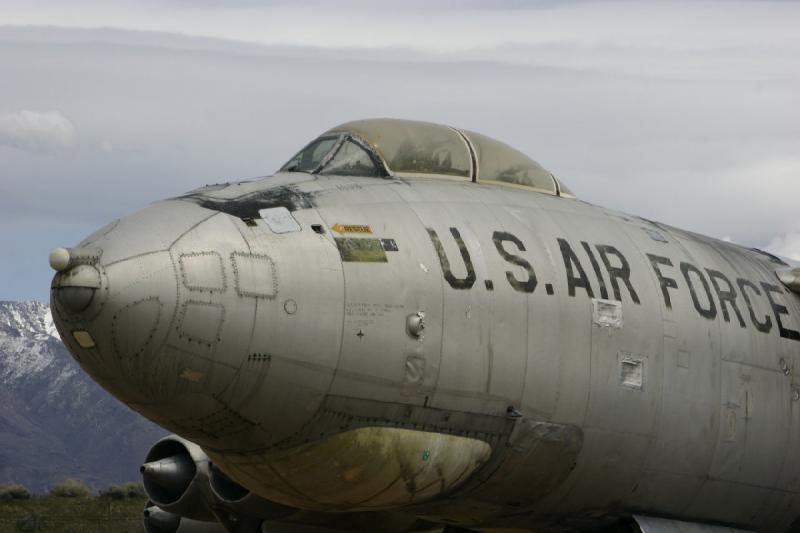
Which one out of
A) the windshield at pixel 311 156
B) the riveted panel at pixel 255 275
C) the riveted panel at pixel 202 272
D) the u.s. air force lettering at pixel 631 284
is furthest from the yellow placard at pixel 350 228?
the windshield at pixel 311 156

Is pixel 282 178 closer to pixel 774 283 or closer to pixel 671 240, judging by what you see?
pixel 671 240

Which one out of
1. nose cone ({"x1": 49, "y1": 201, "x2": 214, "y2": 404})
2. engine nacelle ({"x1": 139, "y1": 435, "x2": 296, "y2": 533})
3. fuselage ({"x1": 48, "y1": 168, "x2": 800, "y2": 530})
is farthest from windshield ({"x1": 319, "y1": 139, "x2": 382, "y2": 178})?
engine nacelle ({"x1": 139, "y1": 435, "x2": 296, "y2": 533})

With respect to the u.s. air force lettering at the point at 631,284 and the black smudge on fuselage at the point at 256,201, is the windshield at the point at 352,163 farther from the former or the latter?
the u.s. air force lettering at the point at 631,284

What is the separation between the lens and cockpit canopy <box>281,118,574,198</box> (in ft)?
39.8

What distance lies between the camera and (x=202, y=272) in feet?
32.8

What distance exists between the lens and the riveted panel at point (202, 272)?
32.6ft

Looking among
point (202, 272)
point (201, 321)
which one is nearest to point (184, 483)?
point (201, 321)

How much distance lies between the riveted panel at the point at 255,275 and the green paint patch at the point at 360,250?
2.09 feet

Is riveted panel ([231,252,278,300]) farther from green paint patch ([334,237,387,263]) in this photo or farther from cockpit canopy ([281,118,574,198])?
cockpit canopy ([281,118,574,198])

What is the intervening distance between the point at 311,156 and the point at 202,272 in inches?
105

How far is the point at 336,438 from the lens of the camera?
10.7 m

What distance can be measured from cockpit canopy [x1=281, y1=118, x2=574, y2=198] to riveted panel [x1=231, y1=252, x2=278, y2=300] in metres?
1.95

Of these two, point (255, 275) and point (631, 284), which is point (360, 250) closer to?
point (255, 275)

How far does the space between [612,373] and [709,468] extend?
5.40 feet
